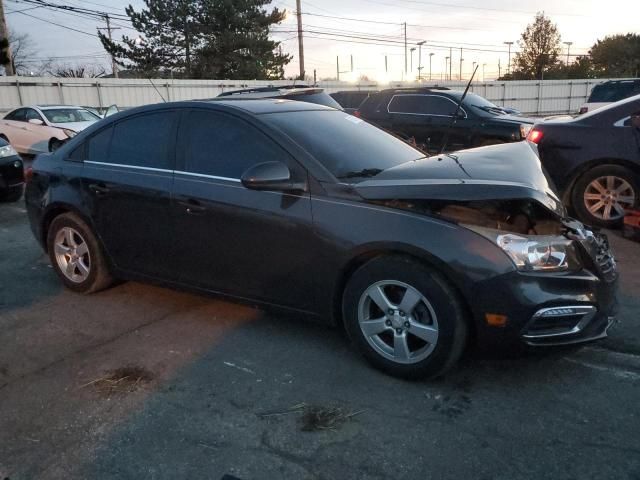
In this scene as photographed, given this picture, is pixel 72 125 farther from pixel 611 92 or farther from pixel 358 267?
pixel 611 92

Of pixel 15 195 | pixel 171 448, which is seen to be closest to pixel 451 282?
pixel 171 448

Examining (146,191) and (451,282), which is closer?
(451,282)

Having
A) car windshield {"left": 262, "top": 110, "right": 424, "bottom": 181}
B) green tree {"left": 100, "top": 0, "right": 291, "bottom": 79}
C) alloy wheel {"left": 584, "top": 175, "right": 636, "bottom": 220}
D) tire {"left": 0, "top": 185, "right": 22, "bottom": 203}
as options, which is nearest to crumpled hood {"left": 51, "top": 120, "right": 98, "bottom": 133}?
tire {"left": 0, "top": 185, "right": 22, "bottom": 203}

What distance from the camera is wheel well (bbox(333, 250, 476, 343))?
3.00 metres

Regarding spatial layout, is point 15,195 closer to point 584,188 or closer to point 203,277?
point 203,277

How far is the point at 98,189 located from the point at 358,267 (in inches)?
87.9

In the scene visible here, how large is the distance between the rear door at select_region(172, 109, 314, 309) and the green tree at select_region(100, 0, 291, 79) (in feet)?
115

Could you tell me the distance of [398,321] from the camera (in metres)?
3.13

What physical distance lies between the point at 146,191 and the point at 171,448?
1978 mm

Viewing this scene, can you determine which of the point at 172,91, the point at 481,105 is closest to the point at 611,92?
the point at 481,105

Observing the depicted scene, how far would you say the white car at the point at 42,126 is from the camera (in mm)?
14375

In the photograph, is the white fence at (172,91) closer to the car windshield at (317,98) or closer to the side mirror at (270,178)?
the car windshield at (317,98)

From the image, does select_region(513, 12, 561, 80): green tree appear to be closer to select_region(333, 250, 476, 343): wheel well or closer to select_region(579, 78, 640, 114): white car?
select_region(579, 78, 640, 114): white car

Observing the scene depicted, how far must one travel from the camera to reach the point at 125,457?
2.61m
